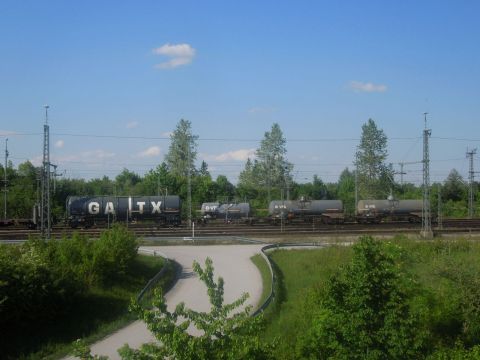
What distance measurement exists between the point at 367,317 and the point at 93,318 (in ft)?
34.0

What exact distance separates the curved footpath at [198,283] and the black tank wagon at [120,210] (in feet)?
49.7

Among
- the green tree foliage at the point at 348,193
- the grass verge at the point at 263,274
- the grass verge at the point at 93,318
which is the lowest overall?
the grass verge at the point at 93,318

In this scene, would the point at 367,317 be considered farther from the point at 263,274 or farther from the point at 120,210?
the point at 120,210

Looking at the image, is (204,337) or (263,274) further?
(263,274)

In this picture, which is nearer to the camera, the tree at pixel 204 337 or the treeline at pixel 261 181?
the tree at pixel 204 337

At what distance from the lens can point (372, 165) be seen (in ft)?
253

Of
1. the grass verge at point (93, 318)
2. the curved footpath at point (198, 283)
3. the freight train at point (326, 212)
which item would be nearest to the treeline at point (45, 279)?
the grass verge at point (93, 318)

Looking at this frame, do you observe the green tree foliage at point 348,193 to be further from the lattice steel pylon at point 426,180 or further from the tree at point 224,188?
the lattice steel pylon at point 426,180

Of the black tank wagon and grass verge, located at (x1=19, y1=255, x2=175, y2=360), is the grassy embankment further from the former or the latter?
the black tank wagon

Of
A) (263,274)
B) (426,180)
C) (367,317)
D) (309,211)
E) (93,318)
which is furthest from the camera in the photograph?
(309,211)

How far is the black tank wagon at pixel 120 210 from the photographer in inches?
1794

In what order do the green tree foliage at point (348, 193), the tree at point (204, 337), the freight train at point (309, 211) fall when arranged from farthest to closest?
the green tree foliage at point (348, 193) < the freight train at point (309, 211) < the tree at point (204, 337)

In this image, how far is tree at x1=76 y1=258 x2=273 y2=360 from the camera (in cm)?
625

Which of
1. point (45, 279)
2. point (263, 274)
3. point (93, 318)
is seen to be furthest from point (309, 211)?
point (45, 279)
